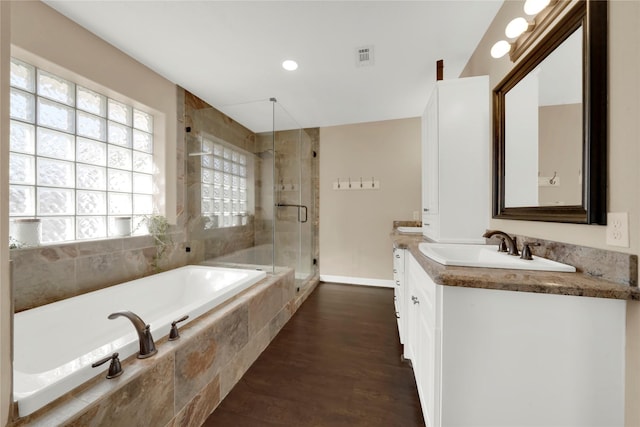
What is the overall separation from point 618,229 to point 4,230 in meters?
1.91

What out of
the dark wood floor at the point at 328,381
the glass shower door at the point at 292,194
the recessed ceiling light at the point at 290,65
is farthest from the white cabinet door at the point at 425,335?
the recessed ceiling light at the point at 290,65

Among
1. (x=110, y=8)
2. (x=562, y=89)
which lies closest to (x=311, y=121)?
(x=110, y=8)

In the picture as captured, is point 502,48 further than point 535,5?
Yes

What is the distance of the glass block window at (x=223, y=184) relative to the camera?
2.74 meters

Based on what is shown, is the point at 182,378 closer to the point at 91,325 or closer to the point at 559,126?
the point at 91,325

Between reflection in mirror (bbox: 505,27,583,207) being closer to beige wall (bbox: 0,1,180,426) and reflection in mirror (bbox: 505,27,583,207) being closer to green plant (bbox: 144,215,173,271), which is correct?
beige wall (bbox: 0,1,180,426)

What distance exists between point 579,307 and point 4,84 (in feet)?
6.28

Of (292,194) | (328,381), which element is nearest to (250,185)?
(292,194)

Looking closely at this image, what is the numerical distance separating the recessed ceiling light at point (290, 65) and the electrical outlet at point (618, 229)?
2.19 metres

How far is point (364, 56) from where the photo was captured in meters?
1.94

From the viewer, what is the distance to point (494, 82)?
5.29 feet

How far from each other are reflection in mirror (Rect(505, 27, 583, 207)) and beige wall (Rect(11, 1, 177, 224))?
2.85 m

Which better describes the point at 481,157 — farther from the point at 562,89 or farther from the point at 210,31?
the point at 210,31

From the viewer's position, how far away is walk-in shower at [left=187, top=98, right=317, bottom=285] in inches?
105
